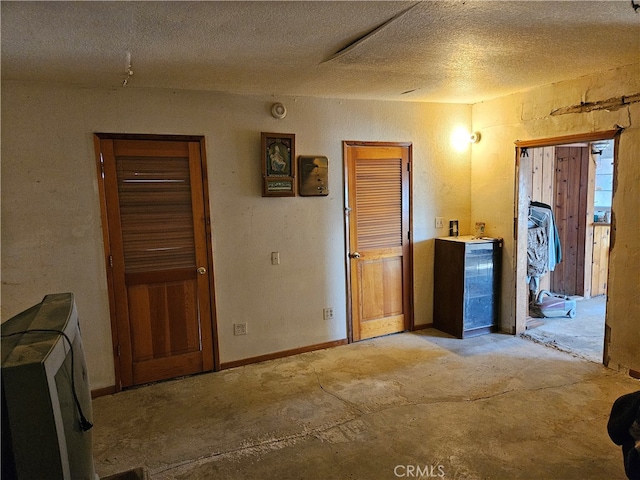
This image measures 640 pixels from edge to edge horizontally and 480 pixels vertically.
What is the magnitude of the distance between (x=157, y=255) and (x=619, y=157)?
3636 mm

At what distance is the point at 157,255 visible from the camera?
10.7 ft

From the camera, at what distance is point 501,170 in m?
4.14

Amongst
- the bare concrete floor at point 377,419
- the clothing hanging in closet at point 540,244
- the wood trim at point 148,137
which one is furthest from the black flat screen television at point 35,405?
the clothing hanging in closet at point 540,244

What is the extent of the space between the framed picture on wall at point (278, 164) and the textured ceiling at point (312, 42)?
1.36 ft

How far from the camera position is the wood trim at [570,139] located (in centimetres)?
320

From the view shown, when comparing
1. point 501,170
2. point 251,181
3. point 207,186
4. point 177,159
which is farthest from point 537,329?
point 177,159

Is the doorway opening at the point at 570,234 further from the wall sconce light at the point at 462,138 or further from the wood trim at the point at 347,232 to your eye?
the wood trim at the point at 347,232

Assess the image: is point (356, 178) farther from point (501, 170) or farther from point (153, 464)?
point (153, 464)

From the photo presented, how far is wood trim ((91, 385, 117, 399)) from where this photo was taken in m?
3.13

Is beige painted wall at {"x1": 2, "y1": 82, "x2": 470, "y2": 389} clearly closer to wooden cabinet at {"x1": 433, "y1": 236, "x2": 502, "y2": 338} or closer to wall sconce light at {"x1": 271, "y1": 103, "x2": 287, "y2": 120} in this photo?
wall sconce light at {"x1": 271, "y1": 103, "x2": 287, "y2": 120}

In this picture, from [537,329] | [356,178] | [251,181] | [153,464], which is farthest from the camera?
[537,329]

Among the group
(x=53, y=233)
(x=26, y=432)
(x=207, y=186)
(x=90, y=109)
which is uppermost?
(x=90, y=109)

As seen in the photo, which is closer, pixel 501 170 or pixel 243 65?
pixel 243 65

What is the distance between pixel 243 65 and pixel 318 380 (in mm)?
2377
